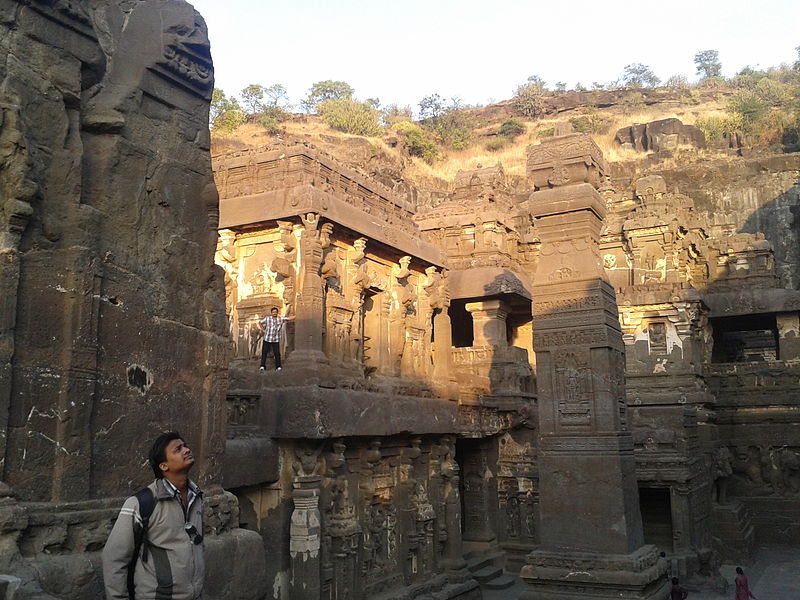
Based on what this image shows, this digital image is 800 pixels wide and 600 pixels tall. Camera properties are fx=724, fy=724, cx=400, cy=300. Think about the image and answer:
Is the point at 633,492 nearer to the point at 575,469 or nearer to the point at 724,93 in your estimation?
the point at 575,469

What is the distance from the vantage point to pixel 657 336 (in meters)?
17.8

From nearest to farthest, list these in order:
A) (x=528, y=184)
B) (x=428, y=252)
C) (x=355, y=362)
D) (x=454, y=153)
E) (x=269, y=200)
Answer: (x=269, y=200) < (x=355, y=362) < (x=428, y=252) < (x=528, y=184) < (x=454, y=153)

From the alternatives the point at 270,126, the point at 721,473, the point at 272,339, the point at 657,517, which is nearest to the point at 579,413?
the point at 272,339

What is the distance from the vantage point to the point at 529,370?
17031 millimetres

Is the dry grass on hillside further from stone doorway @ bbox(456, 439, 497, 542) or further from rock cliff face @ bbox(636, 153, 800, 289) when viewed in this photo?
stone doorway @ bbox(456, 439, 497, 542)

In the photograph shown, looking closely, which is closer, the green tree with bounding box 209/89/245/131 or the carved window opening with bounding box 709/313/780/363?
the carved window opening with bounding box 709/313/780/363

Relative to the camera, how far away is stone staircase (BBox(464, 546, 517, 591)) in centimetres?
1520

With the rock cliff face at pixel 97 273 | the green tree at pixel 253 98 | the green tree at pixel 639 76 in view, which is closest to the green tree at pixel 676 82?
the green tree at pixel 639 76

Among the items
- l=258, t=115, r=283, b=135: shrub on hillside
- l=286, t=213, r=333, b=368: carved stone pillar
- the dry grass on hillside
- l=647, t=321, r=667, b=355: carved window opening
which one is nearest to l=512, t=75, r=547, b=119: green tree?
the dry grass on hillside

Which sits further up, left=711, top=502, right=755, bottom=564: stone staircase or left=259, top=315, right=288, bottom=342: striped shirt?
left=259, top=315, right=288, bottom=342: striped shirt

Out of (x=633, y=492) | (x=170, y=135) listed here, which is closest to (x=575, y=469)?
(x=633, y=492)

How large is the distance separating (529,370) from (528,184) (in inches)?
905

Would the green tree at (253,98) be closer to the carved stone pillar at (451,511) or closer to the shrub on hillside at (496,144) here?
the shrub on hillside at (496,144)

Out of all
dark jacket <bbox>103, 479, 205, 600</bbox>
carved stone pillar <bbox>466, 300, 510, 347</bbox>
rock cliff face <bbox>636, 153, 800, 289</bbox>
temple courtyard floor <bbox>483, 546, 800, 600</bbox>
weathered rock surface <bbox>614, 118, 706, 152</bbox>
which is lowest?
temple courtyard floor <bbox>483, 546, 800, 600</bbox>
